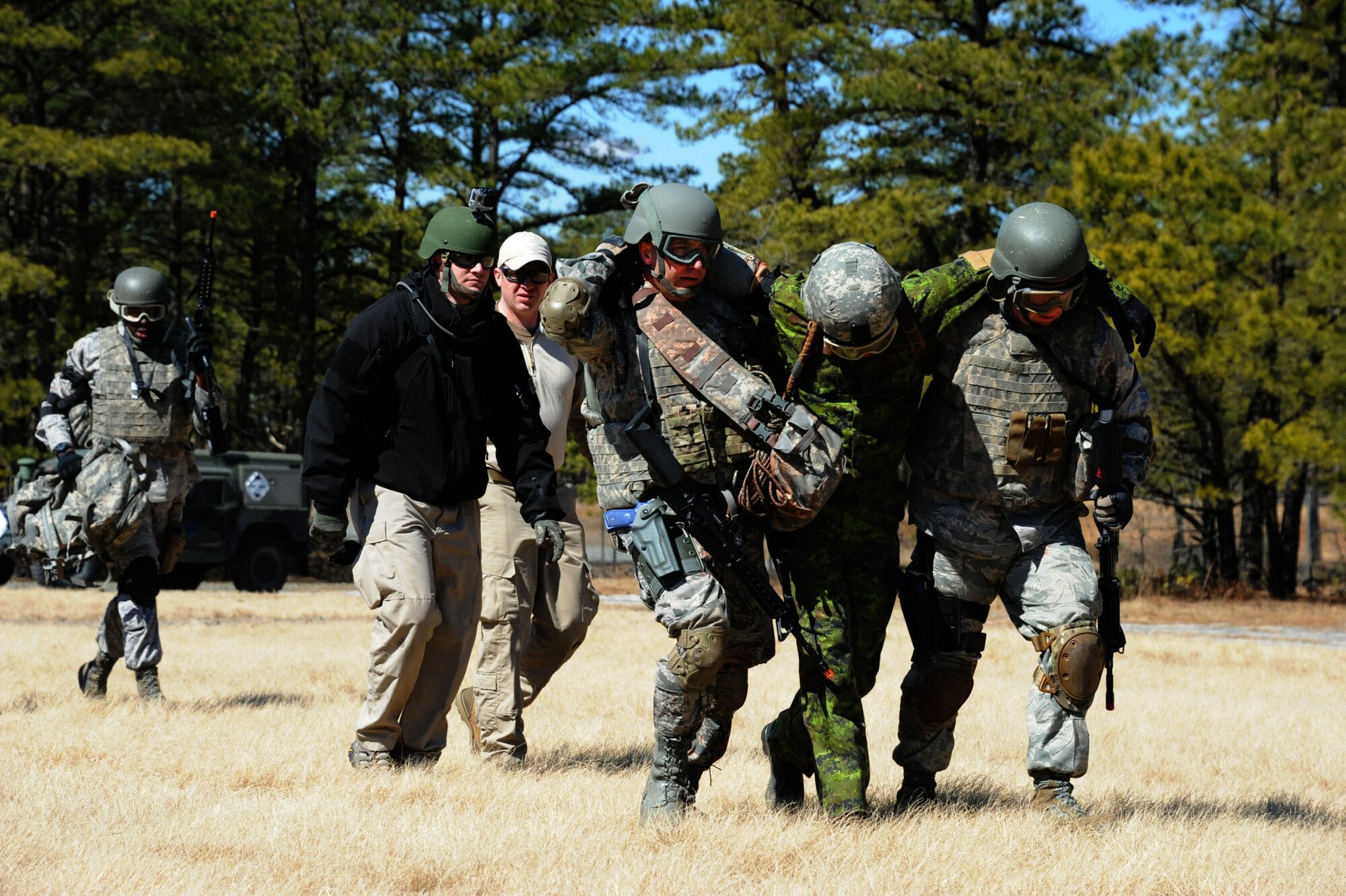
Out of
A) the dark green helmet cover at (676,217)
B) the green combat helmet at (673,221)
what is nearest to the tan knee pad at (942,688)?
the green combat helmet at (673,221)

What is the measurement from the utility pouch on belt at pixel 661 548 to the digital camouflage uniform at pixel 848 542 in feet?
1.45

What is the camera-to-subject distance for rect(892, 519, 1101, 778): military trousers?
16.1 feet

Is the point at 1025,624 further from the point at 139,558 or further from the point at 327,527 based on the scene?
the point at 139,558

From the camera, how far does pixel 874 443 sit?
481 cm

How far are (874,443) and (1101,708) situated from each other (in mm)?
4305

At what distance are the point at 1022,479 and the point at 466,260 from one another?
226 centimetres

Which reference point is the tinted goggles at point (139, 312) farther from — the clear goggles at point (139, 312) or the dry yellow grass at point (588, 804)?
the dry yellow grass at point (588, 804)

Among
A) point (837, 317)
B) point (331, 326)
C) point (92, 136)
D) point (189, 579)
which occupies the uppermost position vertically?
point (92, 136)

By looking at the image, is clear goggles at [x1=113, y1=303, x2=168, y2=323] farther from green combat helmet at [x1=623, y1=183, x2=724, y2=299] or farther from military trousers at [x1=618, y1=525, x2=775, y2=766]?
military trousers at [x1=618, y1=525, x2=775, y2=766]

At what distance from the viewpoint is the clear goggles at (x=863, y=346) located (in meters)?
4.45

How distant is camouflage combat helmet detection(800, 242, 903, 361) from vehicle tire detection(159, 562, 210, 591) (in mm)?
16090

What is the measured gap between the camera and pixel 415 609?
5.39 meters

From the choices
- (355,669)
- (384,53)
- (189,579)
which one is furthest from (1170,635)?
(384,53)

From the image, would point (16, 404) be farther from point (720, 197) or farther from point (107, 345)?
point (107, 345)
